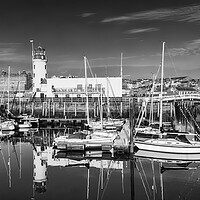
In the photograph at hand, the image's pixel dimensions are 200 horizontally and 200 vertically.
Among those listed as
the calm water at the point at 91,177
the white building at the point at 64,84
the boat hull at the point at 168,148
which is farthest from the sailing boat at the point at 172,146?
the white building at the point at 64,84

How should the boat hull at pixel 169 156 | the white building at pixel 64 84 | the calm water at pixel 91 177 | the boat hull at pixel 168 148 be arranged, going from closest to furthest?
the calm water at pixel 91 177, the boat hull at pixel 169 156, the boat hull at pixel 168 148, the white building at pixel 64 84

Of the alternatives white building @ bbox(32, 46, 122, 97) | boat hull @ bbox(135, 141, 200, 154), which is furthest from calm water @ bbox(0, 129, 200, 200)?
white building @ bbox(32, 46, 122, 97)

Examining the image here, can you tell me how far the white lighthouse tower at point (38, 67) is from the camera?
6406 centimetres

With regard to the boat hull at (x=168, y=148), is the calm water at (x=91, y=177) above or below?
below

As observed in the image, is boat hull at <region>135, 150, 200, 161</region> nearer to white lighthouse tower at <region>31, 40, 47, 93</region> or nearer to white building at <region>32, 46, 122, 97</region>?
white building at <region>32, 46, 122, 97</region>

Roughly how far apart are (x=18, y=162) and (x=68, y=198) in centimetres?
882

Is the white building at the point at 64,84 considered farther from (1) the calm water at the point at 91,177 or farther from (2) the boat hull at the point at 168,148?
(1) the calm water at the point at 91,177

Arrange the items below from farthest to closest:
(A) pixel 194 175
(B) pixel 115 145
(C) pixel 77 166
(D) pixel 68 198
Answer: (B) pixel 115 145
(C) pixel 77 166
(A) pixel 194 175
(D) pixel 68 198

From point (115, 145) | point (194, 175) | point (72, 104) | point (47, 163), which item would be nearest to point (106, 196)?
point (194, 175)

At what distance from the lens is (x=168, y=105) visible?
62.2 metres

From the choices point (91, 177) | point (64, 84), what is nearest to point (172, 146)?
point (91, 177)

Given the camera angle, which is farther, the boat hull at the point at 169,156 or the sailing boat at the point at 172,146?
the sailing boat at the point at 172,146

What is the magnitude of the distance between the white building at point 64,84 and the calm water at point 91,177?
108 feet

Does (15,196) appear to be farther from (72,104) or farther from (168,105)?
(168,105)
